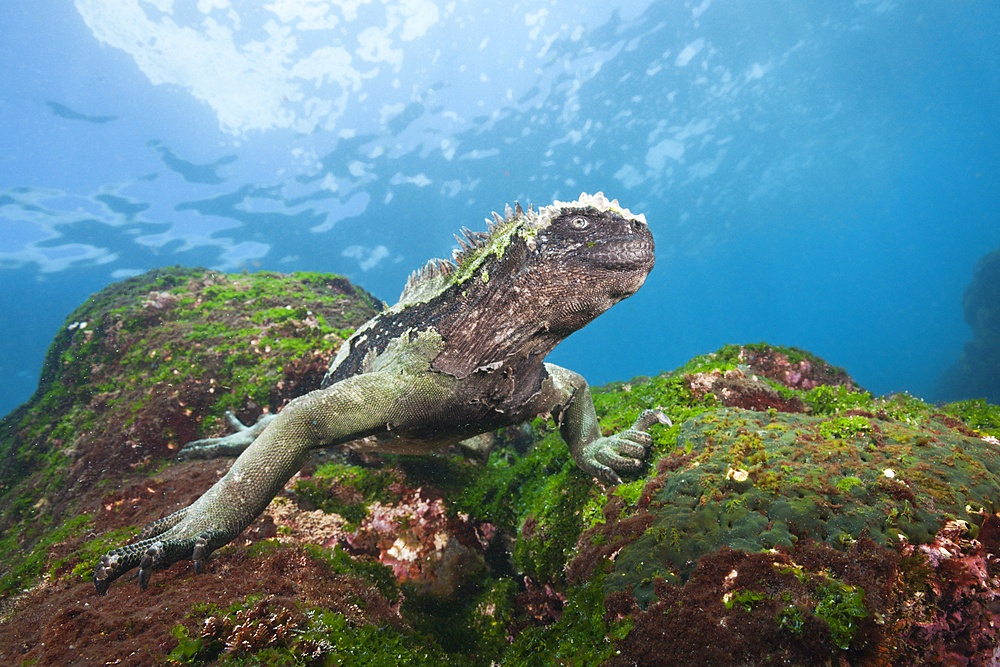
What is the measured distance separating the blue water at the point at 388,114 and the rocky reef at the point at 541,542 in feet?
50.0

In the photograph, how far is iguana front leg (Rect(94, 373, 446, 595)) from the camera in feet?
7.58

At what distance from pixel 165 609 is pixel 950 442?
4.49 metres

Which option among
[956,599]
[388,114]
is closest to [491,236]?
[956,599]

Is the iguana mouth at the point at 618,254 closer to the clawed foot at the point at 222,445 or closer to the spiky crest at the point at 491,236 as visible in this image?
the spiky crest at the point at 491,236

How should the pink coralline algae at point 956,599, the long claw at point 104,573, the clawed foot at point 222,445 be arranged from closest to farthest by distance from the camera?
the pink coralline algae at point 956,599, the long claw at point 104,573, the clawed foot at point 222,445

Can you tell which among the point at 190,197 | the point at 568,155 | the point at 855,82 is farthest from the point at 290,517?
the point at 855,82

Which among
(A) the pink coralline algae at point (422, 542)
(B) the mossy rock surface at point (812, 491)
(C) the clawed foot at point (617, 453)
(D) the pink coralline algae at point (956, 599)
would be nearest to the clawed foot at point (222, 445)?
(A) the pink coralline algae at point (422, 542)

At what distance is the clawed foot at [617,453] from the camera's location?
2982mm

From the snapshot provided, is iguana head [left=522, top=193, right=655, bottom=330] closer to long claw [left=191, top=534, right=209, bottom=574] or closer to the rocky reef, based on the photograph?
the rocky reef

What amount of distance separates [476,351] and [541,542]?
1.62m

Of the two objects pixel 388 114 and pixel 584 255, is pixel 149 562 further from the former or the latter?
pixel 388 114

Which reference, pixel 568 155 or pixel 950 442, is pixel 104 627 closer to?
pixel 950 442

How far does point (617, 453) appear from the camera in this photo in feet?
10.1

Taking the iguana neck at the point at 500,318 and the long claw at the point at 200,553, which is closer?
the long claw at the point at 200,553
